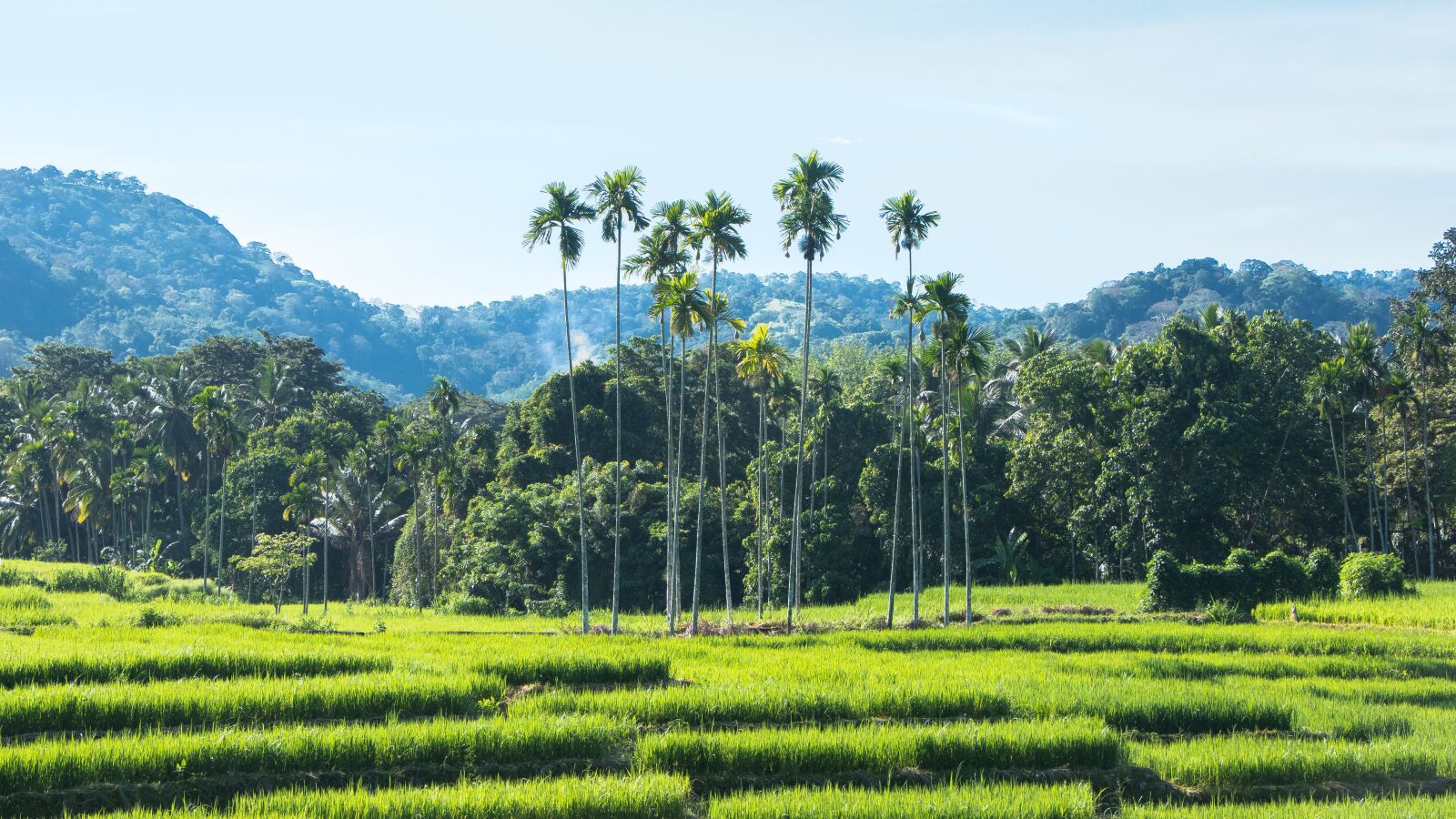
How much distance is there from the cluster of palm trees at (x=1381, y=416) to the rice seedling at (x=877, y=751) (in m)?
40.1

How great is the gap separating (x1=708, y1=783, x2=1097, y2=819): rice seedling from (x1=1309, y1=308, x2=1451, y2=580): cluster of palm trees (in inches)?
1681

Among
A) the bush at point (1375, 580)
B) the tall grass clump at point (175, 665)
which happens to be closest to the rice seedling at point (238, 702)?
the tall grass clump at point (175, 665)

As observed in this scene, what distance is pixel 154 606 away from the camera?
35375 millimetres

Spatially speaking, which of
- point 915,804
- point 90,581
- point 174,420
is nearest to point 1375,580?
point 915,804

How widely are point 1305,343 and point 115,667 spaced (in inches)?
2066

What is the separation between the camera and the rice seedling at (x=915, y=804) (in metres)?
12.7

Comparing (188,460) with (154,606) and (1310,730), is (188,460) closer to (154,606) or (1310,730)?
(154,606)

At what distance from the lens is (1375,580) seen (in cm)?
4016

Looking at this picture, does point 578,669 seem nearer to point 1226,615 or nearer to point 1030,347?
point 1226,615

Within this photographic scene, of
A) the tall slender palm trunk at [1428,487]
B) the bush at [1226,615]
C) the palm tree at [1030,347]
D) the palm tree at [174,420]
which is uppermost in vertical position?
the palm tree at [1030,347]

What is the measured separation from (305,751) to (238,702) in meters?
3.39

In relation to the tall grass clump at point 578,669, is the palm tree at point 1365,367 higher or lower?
higher

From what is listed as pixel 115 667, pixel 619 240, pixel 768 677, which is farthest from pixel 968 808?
pixel 619 240

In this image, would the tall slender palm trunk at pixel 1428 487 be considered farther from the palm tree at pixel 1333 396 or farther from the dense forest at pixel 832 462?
the palm tree at pixel 1333 396
